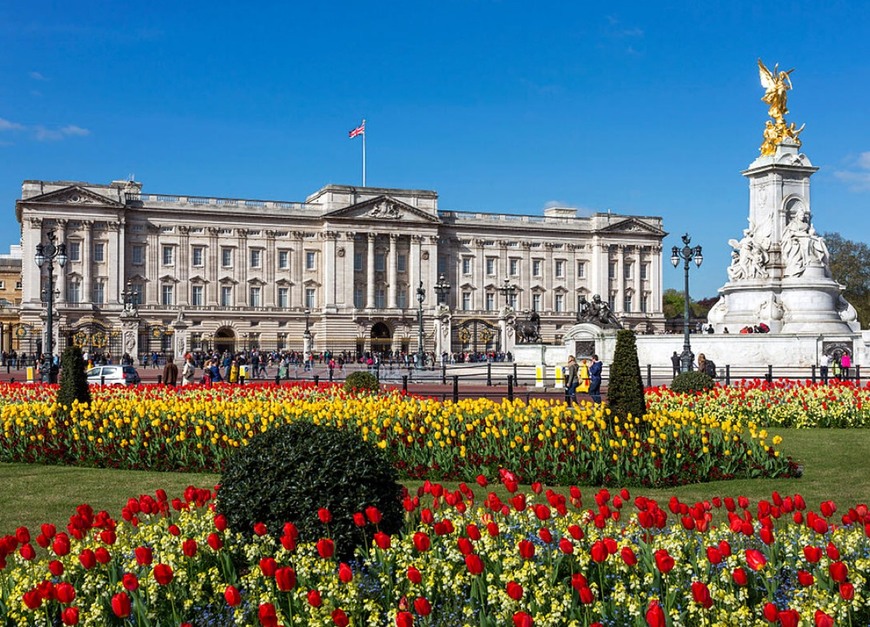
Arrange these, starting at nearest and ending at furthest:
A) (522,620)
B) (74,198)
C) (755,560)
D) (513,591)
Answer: (522,620) < (513,591) < (755,560) < (74,198)

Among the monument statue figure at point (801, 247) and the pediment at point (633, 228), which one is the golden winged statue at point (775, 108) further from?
the pediment at point (633, 228)

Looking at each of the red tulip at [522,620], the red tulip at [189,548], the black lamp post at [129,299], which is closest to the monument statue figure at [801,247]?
the red tulip at [189,548]

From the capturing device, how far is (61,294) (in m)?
79.4

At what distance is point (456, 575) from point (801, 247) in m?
32.9

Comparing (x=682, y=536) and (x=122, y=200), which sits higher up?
(x=122, y=200)

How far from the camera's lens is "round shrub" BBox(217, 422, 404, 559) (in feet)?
22.6

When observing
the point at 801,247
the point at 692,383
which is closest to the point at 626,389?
the point at 692,383

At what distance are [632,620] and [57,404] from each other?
13452mm

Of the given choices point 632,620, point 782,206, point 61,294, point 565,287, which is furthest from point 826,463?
point 565,287

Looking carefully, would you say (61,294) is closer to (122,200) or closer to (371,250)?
(122,200)

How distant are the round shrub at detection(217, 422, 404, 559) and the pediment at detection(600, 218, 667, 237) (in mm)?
93104

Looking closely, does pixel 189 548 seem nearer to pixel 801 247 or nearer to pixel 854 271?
pixel 801 247

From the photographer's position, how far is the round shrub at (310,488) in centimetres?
690

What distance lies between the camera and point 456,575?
5863 millimetres
